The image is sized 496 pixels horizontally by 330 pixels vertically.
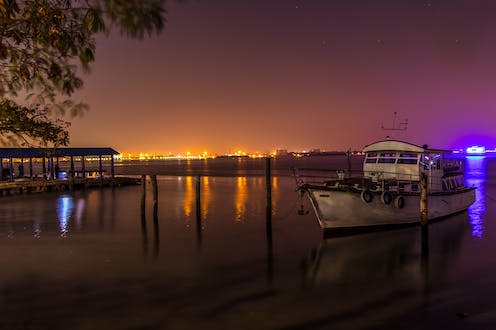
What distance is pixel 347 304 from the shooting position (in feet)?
37.9

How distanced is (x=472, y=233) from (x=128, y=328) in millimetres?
19215

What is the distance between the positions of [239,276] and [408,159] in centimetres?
1319

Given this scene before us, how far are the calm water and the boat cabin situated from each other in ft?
8.12

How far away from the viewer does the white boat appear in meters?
20.5

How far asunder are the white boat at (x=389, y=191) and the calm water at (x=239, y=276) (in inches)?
33.9

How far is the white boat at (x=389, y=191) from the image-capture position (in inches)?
808

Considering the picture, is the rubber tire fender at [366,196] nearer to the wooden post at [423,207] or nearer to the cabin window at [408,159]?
the wooden post at [423,207]

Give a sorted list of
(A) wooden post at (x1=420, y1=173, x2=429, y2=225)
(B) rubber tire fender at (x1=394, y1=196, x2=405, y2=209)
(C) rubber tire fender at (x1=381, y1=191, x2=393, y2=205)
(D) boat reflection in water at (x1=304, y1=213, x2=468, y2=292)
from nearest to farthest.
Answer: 1. (D) boat reflection in water at (x1=304, y1=213, x2=468, y2=292)
2. (A) wooden post at (x1=420, y1=173, x2=429, y2=225)
3. (C) rubber tire fender at (x1=381, y1=191, x2=393, y2=205)
4. (B) rubber tire fender at (x1=394, y1=196, x2=405, y2=209)

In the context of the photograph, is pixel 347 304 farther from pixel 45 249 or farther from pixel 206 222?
pixel 206 222

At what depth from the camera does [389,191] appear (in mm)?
20984

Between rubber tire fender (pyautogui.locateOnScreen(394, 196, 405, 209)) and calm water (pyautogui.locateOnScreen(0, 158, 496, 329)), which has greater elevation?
rubber tire fender (pyautogui.locateOnScreen(394, 196, 405, 209))

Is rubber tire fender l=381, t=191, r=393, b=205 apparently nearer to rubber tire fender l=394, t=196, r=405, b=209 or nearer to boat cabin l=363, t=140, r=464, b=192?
rubber tire fender l=394, t=196, r=405, b=209

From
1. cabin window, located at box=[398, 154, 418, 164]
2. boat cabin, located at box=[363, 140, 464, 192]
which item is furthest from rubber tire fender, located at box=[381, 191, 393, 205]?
cabin window, located at box=[398, 154, 418, 164]

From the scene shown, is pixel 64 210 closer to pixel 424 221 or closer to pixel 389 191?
pixel 389 191
